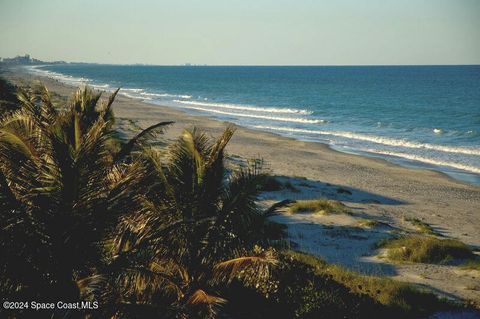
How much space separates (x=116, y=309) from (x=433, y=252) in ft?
30.9

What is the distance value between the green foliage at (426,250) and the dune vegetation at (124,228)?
4.64 metres

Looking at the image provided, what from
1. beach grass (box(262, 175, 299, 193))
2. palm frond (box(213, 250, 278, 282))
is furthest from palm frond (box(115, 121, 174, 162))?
beach grass (box(262, 175, 299, 193))

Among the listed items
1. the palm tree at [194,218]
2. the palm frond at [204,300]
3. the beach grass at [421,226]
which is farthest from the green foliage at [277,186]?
the palm frond at [204,300]

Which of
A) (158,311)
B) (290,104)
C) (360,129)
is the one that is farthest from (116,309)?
(290,104)

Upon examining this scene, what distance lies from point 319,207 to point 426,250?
5129 millimetres

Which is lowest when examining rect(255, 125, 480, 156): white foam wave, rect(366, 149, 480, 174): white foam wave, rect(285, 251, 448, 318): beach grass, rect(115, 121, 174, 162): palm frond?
rect(285, 251, 448, 318): beach grass

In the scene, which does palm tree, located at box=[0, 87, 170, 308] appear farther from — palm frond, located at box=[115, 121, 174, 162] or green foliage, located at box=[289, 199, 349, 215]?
green foliage, located at box=[289, 199, 349, 215]

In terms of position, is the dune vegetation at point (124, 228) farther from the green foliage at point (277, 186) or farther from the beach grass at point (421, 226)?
the green foliage at point (277, 186)

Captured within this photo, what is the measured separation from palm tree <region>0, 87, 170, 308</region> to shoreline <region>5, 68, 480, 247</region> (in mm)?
12547

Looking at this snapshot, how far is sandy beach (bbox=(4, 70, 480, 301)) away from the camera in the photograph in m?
10.9

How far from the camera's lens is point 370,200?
18766 millimetres

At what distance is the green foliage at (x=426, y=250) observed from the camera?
451 inches

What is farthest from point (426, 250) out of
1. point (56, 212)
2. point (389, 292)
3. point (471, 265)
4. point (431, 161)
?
point (431, 161)

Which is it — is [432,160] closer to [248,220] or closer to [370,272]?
[370,272]
